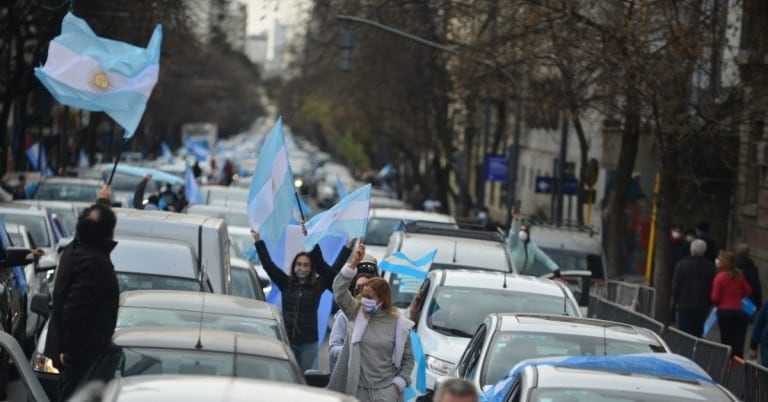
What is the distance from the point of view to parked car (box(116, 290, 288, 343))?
10.4 meters

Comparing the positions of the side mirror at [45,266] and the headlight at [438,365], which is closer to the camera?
the headlight at [438,365]

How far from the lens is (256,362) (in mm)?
8617

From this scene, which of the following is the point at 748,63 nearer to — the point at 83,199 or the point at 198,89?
the point at 83,199

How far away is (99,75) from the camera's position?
1977 cm

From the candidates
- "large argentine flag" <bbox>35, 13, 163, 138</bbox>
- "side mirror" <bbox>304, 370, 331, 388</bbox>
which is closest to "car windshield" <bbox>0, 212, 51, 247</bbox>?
"large argentine flag" <bbox>35, 13, 163, 138</bbox>

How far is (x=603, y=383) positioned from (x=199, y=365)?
2.14 meters

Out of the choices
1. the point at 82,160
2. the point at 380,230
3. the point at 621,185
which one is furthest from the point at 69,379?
the point at 82,160

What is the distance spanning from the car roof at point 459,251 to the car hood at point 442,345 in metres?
3.92

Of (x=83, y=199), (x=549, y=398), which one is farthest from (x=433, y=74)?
(x=549, y=398)

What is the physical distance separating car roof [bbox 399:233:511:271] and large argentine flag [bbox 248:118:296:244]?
274 cm

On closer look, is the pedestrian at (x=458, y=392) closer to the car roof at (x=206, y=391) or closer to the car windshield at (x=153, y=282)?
the car roof at (x=206, y=391)

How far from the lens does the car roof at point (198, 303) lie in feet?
35.1

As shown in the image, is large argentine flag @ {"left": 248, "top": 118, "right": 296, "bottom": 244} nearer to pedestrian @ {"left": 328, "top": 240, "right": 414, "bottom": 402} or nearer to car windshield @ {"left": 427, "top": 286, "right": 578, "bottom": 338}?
car windshield @ {"left": 427, "top": 286, "right": 578, "bottom": 338}

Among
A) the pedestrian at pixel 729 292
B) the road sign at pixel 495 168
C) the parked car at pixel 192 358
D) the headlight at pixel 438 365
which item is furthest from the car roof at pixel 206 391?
the road sign at pixel 495 168
